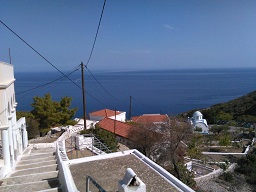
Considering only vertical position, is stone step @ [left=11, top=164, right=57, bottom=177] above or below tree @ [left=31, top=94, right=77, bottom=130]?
above

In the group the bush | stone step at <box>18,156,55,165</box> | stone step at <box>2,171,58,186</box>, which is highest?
stone step at <box>2,171,58,186</box>

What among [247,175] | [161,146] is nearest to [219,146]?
[247,175]

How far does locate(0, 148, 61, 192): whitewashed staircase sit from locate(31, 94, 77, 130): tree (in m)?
13.4

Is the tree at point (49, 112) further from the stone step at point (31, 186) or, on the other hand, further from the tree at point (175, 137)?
the stone step at point (31, 186)

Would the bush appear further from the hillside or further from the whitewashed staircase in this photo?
the hillside

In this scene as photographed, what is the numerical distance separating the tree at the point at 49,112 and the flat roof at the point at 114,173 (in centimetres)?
1759

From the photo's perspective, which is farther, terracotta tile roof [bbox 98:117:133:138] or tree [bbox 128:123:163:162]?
terracotta tile roof [bbox 98:117:133:138]

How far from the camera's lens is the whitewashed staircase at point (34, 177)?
8117 millimetres

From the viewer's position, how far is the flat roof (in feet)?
25.1

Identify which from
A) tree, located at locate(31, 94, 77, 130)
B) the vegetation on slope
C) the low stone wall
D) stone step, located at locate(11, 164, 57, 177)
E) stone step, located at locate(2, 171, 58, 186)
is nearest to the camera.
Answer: stone step, located at locate(2, 171, 58, 186)

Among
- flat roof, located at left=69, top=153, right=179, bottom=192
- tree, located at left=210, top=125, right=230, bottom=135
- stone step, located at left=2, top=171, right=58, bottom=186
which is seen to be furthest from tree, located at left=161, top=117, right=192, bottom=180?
tree, located at left=210, top=125, right=230, bottom=135

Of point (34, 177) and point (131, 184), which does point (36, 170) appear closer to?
point (34, 177)

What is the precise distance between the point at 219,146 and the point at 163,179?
26.9 m

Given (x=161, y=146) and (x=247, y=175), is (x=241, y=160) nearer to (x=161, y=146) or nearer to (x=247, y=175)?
(x=247, y=175)
